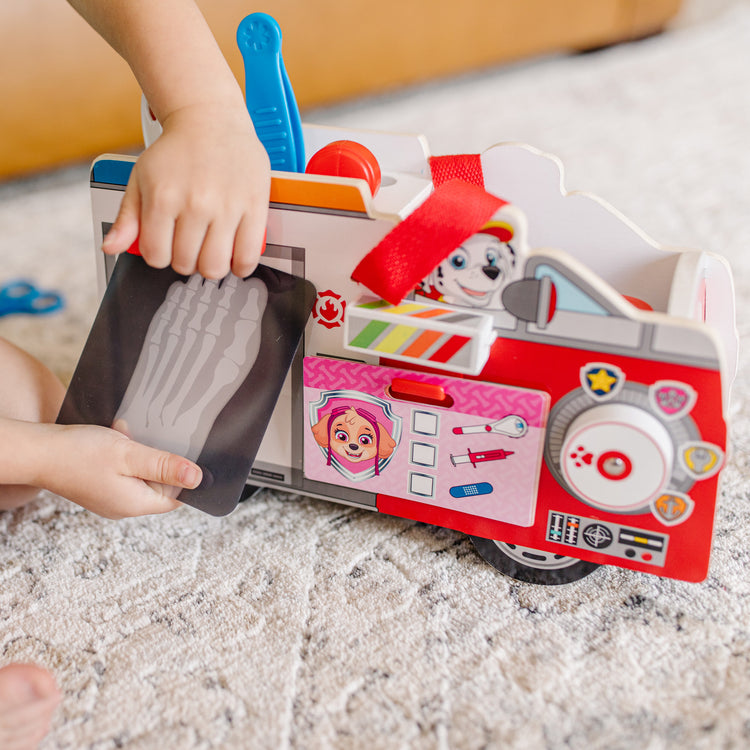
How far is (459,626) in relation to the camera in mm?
487

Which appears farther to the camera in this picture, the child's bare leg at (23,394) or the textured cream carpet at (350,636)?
the child's bare leg at (23,394)

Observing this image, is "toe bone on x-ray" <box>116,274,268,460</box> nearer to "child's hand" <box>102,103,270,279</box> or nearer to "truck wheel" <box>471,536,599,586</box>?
"child's hand" <box>102,103,270,279</box>

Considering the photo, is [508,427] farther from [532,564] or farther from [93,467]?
[93,467]

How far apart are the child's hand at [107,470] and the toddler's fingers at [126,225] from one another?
132 millimetres

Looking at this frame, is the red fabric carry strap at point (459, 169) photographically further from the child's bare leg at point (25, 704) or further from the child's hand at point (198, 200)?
the child's bare leg at point (25, 704)

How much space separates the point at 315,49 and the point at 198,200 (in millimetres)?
1015

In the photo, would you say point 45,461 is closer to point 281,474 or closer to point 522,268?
point 281,474

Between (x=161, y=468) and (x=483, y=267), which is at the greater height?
(x=483, y=267)

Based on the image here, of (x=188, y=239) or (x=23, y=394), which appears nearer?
(x=188, y=239)

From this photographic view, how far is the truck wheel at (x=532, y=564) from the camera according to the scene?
0.51 m

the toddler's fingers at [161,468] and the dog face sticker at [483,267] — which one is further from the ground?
the dog face sticker at [483,267]

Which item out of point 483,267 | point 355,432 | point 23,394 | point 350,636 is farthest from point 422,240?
point 23,394

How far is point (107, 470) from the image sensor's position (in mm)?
515

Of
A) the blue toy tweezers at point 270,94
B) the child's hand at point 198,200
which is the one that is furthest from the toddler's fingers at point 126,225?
the blue toy tweezers at point 270,94
